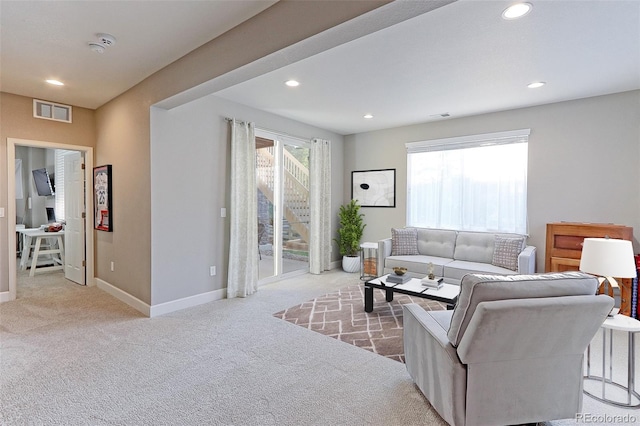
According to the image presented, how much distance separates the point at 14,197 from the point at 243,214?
3.01 m

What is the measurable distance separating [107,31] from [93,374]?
108 inches

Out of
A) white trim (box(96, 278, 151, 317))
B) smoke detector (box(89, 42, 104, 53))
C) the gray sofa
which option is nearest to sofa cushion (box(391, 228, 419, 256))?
the gray sofa

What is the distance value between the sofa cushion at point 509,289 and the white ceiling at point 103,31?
7.36ft

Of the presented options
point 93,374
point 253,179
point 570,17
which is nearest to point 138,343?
point 93,374

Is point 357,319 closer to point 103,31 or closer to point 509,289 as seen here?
point 509,289

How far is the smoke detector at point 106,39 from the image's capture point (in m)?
2.65

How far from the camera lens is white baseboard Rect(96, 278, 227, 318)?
12.1ft

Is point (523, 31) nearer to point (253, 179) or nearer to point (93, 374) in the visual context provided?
point (253, 179)

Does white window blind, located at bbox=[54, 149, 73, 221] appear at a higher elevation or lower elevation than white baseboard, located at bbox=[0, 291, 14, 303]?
higher

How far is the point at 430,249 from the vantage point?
5.15 metres

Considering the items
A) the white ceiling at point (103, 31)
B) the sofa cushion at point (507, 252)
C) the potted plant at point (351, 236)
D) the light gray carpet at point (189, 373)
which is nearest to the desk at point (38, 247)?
the light gray carpet at point (189, 373)

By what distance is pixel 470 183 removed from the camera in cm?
509

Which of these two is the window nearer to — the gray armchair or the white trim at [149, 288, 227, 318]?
the gray armchair

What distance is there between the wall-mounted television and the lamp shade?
9211 mm
